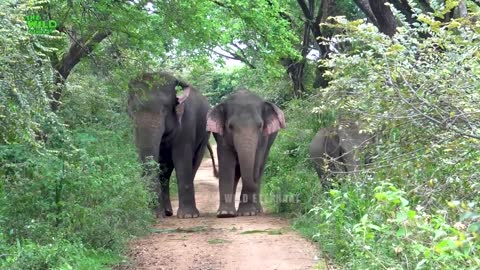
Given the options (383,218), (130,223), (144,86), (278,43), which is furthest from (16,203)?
(278,43)

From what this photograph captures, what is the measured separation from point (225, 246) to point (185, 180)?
5.22m

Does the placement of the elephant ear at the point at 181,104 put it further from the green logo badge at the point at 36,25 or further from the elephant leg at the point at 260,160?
the green logo badge at the point at 36,25

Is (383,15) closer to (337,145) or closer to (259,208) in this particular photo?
(337,145)

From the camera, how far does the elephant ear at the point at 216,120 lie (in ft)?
50.8

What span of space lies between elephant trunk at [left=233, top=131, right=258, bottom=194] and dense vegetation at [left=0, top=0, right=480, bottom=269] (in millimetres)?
716

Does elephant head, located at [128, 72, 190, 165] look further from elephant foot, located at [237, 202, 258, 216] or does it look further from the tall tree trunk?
the tall tree trunk

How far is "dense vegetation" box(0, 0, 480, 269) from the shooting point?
264 inches

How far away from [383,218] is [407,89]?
4.10ft

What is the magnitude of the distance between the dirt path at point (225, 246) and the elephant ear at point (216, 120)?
72.4 inches

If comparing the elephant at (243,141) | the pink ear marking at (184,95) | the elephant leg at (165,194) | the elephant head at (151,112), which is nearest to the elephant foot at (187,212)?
the elephant leg at (165,194)

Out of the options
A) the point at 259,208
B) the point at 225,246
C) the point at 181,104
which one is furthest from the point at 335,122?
the point at 181,104

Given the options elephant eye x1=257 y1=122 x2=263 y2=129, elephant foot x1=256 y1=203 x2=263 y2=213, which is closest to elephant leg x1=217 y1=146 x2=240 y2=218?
elephant foot x1=256 y1=203 x2=263 y2=213

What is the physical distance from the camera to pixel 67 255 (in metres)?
8.15

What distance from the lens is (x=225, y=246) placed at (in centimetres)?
1084
